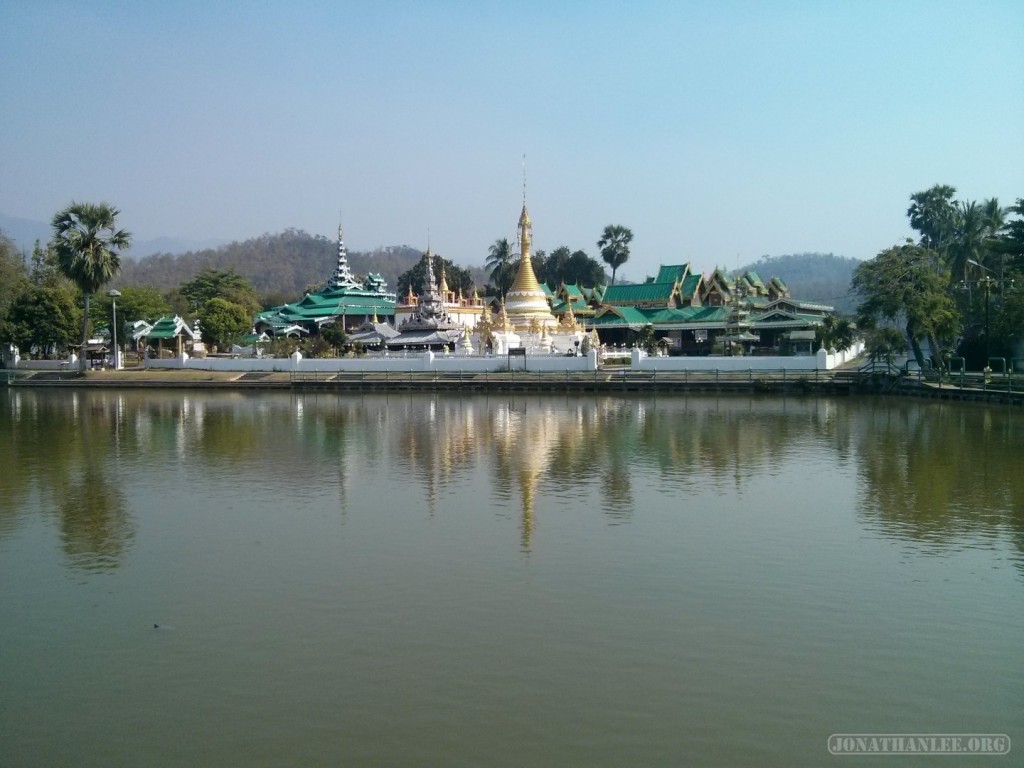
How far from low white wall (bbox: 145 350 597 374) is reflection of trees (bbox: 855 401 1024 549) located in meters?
15.6

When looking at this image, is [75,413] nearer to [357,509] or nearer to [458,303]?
[357,509]

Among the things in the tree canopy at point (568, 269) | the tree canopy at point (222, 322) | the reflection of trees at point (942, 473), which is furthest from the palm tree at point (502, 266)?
the reflection of trees at point (942, 473)

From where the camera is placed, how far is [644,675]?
741 centimetres

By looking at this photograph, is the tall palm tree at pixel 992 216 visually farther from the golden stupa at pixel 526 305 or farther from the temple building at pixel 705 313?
the golden stupa at pixel 526 305

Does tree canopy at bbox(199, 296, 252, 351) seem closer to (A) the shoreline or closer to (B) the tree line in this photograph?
(A) the shoreline

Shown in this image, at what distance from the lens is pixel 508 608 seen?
29.4 feet

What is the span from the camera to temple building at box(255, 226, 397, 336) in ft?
195

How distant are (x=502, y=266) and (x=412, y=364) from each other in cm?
3319

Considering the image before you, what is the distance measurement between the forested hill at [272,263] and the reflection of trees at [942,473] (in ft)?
343

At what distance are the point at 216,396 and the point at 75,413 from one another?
7.29 metres

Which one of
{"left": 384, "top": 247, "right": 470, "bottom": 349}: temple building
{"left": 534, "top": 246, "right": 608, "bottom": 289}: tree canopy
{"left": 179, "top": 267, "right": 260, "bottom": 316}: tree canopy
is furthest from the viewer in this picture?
{"left": 534, "top": 246, "right": 608, "bottom": 289}: tree canopy

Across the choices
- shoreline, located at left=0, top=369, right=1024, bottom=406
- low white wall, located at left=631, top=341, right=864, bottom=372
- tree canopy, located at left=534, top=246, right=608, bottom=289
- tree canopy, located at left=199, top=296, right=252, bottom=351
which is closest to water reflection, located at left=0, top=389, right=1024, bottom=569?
shoreline, located at left=0, top=369, right=1024, bottom=406

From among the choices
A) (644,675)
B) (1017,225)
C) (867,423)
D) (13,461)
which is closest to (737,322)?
(1017,225)

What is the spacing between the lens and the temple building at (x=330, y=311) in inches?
2339
